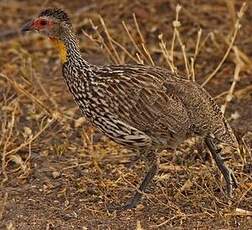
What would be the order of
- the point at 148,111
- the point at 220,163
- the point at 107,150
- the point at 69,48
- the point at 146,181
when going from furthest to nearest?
the point at 107,150, the point at 69,48, the point at 220,163, the point at 146,181, the point at 148,111

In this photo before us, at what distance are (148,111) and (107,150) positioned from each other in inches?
50.7

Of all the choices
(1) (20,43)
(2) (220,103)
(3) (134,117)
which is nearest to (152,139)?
(3) (134,117)

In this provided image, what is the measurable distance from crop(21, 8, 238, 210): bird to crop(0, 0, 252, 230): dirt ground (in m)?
0.23

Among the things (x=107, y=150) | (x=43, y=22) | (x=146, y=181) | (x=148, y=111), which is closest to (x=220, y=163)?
(x=146, y=181)

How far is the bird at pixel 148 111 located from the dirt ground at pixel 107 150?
23cm

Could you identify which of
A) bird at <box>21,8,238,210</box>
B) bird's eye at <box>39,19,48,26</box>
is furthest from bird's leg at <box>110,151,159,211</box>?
bird's eye at <box>39,19,48,26</box>

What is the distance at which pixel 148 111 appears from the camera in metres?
5.79

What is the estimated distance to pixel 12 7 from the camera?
10.4 meters

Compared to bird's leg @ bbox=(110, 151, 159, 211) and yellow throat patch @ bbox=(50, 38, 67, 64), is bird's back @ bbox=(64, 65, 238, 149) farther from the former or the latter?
yellow throat patch @ bbox=(50, 38, 67, 64)

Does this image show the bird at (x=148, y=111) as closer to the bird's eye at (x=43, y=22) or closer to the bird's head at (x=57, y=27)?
the bird's head at (x=57, y=27)

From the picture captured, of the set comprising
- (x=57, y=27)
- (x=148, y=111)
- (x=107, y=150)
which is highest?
(x=57, y=27)

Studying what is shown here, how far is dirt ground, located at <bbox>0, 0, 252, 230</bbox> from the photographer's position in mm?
5848

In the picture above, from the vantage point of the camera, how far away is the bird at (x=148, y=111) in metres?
5.76

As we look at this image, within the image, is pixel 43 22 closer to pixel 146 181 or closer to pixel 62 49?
pixel 62 49
